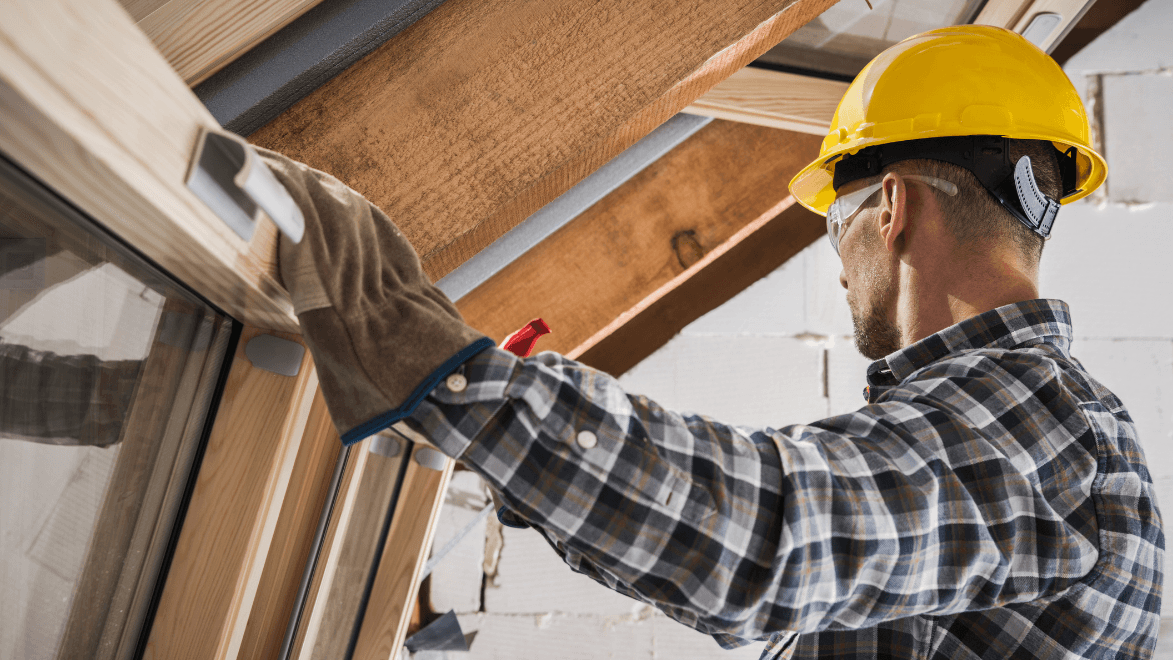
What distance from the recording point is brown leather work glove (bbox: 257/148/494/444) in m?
0.52

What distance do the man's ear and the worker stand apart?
21cm

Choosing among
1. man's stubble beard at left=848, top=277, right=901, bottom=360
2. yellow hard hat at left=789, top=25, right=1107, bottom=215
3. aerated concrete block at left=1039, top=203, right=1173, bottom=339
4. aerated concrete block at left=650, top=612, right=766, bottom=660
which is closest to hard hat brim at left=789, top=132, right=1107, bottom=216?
yellow hard hat at left=789, top=25, right=1107, bottom=215

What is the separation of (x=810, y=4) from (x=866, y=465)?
75 centimetres

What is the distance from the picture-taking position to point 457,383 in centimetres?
52

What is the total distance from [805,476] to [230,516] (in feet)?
1.76

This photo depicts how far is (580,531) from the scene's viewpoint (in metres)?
0.55

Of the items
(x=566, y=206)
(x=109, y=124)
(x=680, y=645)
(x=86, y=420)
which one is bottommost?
(x=680, y=645)

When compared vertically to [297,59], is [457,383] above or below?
below

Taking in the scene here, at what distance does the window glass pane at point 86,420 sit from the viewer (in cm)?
42

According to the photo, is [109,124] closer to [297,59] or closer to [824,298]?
[297,59]

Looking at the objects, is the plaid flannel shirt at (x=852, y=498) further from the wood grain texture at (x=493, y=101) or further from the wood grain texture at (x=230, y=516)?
the wood grain texture at (x=493, y=101)

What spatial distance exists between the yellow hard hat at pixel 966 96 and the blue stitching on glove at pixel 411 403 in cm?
98

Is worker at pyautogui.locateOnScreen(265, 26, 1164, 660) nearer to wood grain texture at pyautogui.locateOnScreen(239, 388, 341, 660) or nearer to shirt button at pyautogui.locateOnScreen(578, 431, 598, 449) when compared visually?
shirt button at pyautogui.locateOnScreen(578, 431, 598, 449)

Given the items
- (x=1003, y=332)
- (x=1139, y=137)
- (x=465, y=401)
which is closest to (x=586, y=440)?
(x=465, y=401)
